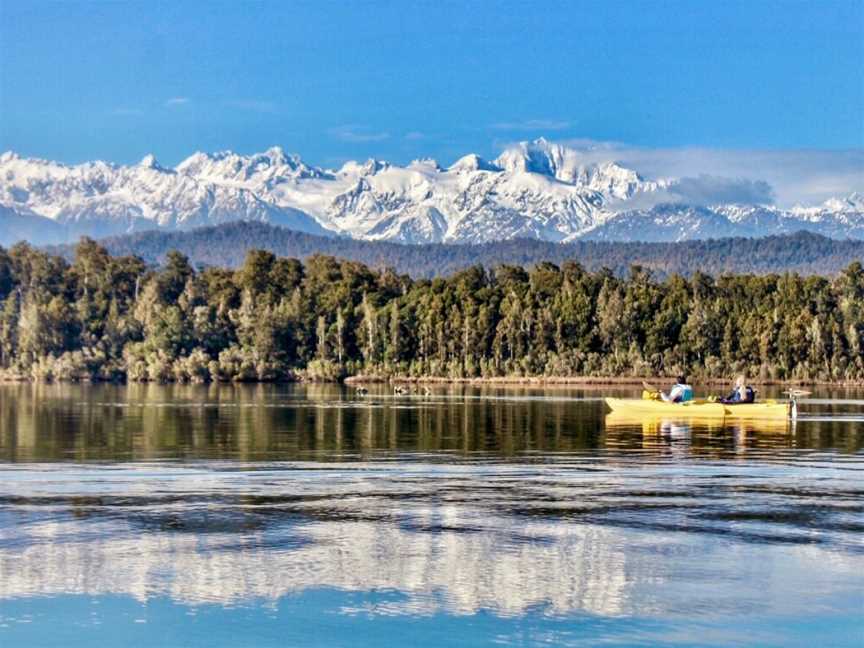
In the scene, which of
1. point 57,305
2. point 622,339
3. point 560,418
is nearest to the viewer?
point 560,418

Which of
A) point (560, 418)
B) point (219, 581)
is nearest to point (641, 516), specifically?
point (219, 581)

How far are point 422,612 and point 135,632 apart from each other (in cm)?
426

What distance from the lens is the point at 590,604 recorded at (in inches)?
887

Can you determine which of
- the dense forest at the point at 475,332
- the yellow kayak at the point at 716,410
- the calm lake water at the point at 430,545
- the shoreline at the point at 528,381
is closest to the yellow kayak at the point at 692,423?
the yellow kayak at the point at 716,410

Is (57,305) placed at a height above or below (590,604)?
above

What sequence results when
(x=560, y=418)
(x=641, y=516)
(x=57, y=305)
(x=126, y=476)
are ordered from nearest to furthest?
(x=641, y=516) < (x=126, y=476) < (x=560, y=418) < (x=57, y=305)

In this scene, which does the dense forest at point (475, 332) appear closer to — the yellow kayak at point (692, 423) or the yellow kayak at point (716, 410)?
the yellow kayak at point (716, 410)

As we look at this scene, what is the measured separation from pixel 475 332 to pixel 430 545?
146 meters

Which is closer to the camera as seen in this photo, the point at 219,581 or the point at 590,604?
the point at 590,604

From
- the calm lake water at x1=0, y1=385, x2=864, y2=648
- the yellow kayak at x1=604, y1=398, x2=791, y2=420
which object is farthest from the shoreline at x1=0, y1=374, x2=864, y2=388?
the calm lake water at x1=0, y1=385, x2=864, y2=648

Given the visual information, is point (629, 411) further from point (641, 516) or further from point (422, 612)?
point (422, 612)

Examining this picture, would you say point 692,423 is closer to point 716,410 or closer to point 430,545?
point 716,410

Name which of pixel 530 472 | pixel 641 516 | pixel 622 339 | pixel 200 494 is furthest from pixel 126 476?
pixel 622 339

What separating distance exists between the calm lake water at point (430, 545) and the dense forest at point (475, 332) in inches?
4404
